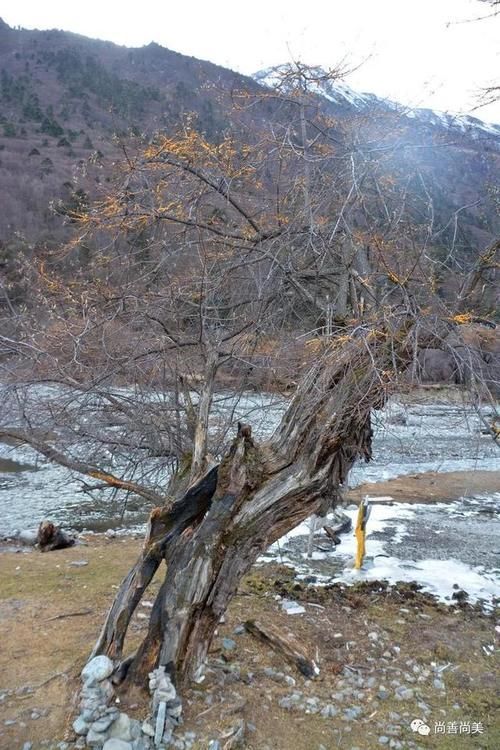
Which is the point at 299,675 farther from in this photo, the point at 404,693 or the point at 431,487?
the point at 431,487

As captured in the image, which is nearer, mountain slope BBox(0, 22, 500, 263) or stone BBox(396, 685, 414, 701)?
stone BBox(396, 685, 414, 701)

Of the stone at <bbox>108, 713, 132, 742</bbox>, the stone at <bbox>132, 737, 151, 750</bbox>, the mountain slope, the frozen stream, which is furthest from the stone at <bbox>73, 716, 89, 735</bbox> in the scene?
the mountain slope

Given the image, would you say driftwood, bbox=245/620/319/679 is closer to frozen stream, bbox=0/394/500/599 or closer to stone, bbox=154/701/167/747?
stone, bbox=154/701/167/747

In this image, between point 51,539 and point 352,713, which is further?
point 51,539

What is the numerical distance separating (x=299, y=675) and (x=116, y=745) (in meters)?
1.68

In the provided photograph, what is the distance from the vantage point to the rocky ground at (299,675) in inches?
163

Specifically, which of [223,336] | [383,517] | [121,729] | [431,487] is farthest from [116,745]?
[431,487]

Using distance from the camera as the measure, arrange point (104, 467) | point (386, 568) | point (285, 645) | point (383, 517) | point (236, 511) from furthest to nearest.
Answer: point (383, 517), point (386, 568), point (104, 467), point (285, 645), point (236, 511)

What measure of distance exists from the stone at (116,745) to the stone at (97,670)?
16.6 inches

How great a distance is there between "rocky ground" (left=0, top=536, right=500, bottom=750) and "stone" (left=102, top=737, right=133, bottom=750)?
10.3 inches

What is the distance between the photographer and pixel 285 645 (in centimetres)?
526

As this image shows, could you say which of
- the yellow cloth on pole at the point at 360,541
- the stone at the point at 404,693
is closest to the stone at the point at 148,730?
the stone at the point at 404,693

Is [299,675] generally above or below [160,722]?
below

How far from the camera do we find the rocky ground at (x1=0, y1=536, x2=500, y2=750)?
4137mm
